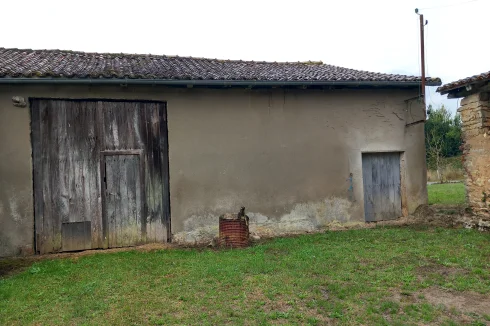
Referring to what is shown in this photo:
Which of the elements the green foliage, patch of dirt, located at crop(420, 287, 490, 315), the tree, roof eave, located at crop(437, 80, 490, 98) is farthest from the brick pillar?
the green foliage

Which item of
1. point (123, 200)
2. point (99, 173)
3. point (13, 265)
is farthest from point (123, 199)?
point (13, 265)

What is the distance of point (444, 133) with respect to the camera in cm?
3031

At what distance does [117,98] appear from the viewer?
293 inches

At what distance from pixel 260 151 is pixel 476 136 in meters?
4.61

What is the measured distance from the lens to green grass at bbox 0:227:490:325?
13.1 feet

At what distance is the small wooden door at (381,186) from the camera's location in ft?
29.8

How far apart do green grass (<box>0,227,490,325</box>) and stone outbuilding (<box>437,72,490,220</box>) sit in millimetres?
1125

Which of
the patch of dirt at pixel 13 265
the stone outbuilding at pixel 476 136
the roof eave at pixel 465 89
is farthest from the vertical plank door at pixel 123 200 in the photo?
the stone outbuilding at pixel 476 136

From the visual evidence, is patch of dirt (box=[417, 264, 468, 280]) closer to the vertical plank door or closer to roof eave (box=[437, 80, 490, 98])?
roof eave (box=[437, 80, 490, 98])

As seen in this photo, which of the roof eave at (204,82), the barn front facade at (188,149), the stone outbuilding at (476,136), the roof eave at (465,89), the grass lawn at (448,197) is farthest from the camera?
the grass lawn at (448,197)

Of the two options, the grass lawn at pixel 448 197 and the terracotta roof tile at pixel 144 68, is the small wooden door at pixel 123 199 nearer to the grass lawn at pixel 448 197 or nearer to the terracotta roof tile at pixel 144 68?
the terracotta roof tile at pixel 144 68

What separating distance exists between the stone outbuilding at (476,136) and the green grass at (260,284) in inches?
44.3

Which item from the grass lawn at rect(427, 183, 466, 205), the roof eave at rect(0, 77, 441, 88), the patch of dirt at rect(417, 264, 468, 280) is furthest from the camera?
the grass lawn at rect(427, 183, 466, 205)

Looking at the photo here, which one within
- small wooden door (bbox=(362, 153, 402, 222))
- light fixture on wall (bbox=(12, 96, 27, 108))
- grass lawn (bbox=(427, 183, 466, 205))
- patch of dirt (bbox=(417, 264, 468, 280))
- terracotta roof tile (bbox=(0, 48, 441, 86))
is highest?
terracotta roof tile (bbox=(0, 48, 441, 86))
